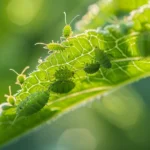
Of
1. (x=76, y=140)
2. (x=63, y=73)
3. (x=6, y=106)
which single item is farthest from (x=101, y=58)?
(x=76, y=140)

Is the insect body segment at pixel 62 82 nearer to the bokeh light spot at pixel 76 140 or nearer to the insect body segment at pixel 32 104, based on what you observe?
the insect body segment at pixel 32 104

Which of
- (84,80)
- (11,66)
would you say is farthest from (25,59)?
(84,80)

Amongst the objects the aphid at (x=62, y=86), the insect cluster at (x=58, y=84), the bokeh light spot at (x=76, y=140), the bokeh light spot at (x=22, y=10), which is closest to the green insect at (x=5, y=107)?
the insect cluster at (x=58, y=84)

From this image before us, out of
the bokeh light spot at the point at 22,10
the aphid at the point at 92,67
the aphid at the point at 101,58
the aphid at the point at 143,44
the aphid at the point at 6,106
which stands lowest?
the aphid at the point at 143,44

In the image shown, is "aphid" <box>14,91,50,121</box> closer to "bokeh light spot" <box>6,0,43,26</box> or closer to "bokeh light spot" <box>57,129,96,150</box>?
"bokeh light spot" <box>6,0,43,26</box>

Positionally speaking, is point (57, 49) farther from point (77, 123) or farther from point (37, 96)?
point (77, 123)

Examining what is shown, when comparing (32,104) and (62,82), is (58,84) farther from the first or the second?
(32,104)

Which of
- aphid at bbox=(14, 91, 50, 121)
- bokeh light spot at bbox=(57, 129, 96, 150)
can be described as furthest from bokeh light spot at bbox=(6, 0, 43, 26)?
aphid at bbox=(14, 91, 50, 121)
